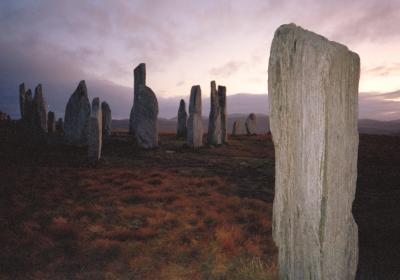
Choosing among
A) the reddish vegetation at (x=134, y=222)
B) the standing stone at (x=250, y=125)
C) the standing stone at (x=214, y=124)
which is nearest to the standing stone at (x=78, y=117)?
the reddish vegetation at (x=134, y=222)

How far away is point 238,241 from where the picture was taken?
6.96 m

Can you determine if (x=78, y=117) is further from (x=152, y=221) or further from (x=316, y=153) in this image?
(x=316, y=153)

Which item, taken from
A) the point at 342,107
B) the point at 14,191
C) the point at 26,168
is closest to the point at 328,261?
the point at 342,107

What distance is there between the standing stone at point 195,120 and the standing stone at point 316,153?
17953 mm

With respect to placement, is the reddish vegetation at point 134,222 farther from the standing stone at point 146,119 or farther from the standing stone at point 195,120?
the standing stone at point 195,120

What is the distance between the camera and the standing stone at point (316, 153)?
3.62m

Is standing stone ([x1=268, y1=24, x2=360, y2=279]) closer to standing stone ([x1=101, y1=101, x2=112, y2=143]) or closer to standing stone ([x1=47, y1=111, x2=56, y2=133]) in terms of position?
standing stone ([x1=101, y1=101, x2=112, y2=143])

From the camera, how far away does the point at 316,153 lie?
3650mm

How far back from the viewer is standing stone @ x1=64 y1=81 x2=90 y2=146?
68.8 feet

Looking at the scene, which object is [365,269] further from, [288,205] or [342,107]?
[342,107]

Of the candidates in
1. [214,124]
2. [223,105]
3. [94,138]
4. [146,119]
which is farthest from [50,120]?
[94,138]

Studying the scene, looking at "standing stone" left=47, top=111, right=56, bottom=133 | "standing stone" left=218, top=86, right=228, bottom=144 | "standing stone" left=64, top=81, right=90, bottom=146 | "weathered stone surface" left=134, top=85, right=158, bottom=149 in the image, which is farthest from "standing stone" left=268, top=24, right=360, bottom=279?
"standing stone" left=47, top=111, right=56, bottom=133

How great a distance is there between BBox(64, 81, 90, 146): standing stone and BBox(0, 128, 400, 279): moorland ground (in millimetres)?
4654

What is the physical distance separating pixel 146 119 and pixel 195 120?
11.2 ft
